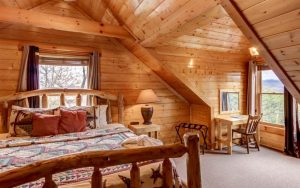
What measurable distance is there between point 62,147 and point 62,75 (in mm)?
1817

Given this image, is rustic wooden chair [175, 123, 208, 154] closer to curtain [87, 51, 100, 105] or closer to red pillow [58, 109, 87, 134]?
curtain [87, 51, 100, 105]

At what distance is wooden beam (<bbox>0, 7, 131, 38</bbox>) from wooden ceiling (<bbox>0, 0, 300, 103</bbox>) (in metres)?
0.23

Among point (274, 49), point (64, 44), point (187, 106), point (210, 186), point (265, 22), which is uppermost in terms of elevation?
point (64, 44)

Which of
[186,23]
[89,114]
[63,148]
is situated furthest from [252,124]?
[63,148]

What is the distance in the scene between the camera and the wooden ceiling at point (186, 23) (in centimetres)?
167

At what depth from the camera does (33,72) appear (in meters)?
3.24

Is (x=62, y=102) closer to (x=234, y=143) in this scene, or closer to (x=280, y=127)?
(x=234, y=143)

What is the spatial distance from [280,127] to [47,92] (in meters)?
4.43

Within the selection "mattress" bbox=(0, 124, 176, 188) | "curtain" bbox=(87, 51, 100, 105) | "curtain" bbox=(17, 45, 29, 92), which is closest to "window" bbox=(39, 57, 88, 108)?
"curtain" bbox=(87, 51, 100, 105)

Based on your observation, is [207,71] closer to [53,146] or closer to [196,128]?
[196,128]

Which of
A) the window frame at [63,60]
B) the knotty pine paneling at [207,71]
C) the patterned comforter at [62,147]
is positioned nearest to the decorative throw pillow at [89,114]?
the patterned comforter at [62,147]

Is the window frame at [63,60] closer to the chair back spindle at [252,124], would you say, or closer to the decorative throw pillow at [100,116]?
the decorative throw pillow at [100,116]

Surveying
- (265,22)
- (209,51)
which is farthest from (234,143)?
(265,22)

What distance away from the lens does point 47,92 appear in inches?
131
